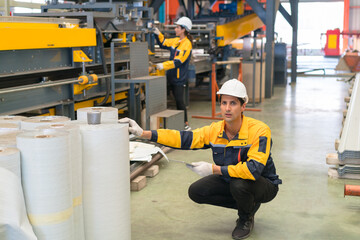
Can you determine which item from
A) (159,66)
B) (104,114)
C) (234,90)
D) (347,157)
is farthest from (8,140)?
(159,66)

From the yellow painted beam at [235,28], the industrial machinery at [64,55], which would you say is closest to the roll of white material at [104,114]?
the industrial machinery at [64,55]

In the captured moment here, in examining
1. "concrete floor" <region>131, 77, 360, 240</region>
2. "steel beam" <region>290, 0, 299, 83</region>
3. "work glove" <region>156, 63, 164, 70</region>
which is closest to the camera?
"concrete floor" <region>131, 77, 360, 240</region>

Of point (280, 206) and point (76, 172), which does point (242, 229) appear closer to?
point (280, 206)

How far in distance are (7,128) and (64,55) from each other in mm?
2952

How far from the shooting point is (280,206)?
4008mm

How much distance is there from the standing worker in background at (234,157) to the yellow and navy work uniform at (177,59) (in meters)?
3.56

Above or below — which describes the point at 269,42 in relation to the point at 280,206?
above

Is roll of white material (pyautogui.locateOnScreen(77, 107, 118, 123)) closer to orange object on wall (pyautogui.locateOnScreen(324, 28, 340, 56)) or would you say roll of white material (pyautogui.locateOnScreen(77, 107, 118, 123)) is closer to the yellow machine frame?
the yellow machine frame

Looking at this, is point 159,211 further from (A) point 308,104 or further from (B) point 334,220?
(A) point 308,104

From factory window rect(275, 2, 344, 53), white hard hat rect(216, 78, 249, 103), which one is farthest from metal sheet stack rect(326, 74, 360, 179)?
factory window rect(275, 2, 344, 53)

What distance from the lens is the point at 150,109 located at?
5.85 meters

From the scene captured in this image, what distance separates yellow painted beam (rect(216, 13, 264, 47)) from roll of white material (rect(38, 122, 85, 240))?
7.97 meters

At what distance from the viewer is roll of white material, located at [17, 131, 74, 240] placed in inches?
80.4

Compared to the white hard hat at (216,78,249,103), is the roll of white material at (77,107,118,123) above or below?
below
